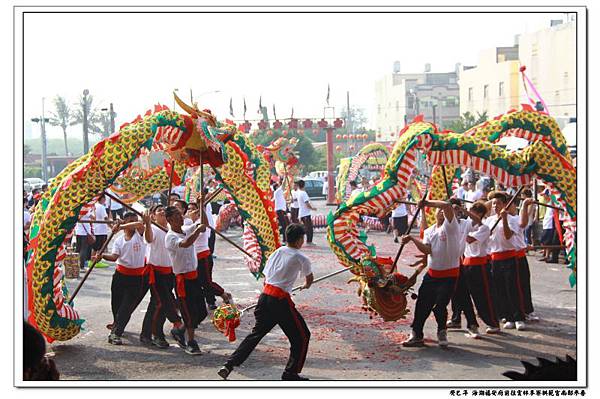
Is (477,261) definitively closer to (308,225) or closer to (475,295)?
(475,295)

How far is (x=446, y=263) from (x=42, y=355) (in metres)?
5.75

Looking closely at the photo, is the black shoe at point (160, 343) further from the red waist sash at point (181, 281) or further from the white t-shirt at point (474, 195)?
the white t-shirt at point (474, 195)

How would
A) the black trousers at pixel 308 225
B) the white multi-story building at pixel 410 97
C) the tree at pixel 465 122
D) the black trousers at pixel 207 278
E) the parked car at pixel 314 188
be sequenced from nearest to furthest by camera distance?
1. the black trousers at pixel 207 278
2. the black trousers at pixel 308 225
3. the parked car at pixel 314 188
4. the tree at pixel 465 122
5. the white multi-story building at pixel 410 97

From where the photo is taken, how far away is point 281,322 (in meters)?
7.80

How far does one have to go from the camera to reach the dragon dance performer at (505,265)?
34.0 ft

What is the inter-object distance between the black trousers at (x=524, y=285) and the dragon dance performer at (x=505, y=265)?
63 millimetres

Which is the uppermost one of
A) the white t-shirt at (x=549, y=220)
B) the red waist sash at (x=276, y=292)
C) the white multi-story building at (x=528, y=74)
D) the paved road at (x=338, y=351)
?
the white multi-story building at (x=528, y=74)

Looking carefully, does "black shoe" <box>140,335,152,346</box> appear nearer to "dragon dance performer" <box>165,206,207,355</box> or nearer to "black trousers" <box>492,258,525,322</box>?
"dragon dance performer" <box>165,206,207,355</box>

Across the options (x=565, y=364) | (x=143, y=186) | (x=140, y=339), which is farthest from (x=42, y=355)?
(x=143, y=186)

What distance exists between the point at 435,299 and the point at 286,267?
7.17 ft

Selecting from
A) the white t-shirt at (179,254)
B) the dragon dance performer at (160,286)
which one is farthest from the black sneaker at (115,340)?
the white t-shirt at (179,254)

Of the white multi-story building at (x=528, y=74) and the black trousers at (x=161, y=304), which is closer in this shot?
the black trousers at (x=161, y=304)

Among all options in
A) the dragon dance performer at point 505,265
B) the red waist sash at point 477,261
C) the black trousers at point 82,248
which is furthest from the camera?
the black trousers at point 82,248

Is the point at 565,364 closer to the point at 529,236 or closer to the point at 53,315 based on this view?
the point at 53,315
